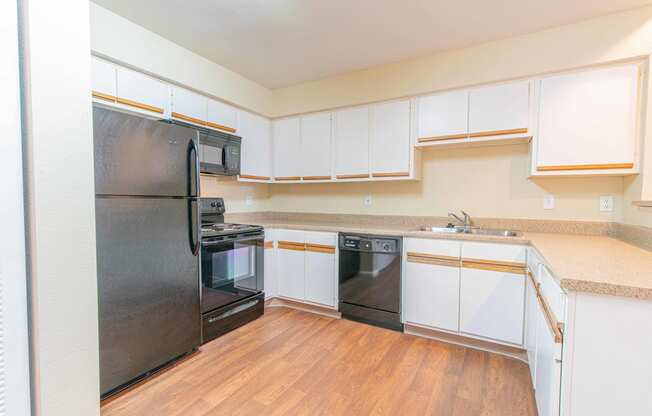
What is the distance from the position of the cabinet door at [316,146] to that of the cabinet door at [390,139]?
0.51m

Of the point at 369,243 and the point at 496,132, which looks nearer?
the point at 496,132

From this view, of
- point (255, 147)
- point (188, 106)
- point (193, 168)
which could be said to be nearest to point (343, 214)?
point (255, 147)

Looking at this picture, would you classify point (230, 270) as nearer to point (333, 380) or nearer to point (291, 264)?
point (291, 264)

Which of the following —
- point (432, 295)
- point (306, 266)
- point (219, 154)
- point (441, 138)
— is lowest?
point (432, 295)

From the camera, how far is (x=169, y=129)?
1953mm

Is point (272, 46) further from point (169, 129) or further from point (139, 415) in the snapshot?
point (139, 415)

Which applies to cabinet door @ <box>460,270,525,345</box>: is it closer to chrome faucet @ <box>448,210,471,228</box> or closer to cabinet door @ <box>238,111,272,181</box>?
chrome faucet @ <box>448,210,471,228</box>

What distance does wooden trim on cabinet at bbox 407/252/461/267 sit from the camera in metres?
2.30

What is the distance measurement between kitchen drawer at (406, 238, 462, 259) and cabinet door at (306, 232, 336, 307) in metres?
0.72

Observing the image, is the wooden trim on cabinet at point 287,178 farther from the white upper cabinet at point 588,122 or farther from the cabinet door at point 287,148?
the white upper cabinet at point 588,122

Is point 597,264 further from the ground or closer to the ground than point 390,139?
closer to the ground

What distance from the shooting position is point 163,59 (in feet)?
7.75

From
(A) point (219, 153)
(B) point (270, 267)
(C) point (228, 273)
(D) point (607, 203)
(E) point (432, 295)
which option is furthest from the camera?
(B) point (270, 267)

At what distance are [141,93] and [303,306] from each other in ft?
7.68
